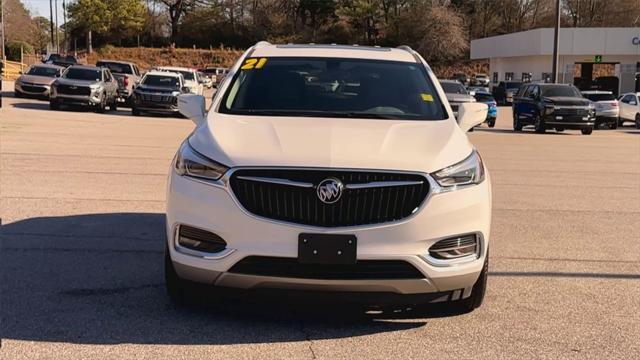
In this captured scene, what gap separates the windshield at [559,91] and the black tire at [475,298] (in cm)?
2320

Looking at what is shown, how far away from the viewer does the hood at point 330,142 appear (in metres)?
4.62

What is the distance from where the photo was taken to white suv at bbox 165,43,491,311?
451 cm

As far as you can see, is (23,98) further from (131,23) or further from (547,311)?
(131,23)

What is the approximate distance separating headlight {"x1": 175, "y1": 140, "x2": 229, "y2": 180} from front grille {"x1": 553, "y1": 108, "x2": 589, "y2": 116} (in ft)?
75.9

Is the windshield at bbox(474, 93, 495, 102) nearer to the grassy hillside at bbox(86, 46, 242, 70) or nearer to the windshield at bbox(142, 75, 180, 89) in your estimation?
the windshield at bbox(142, 75, 180, 89)

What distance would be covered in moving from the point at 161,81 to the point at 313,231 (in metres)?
26.2

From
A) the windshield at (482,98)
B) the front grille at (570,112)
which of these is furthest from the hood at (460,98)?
the front grille at (570,112)

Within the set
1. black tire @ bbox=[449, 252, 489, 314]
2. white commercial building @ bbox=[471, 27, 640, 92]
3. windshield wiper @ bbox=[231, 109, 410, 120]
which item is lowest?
black tire @ bbox=[449, 252, 489, 314]

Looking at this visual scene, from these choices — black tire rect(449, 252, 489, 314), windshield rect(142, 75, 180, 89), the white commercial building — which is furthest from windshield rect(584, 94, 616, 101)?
black tire rect(449, 252, 489, 314)

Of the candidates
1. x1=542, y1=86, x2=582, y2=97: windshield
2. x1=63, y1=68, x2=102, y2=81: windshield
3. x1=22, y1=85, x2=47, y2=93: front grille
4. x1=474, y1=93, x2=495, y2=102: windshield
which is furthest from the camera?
x1=22, y1=85, x2=47, y2=93: front grille

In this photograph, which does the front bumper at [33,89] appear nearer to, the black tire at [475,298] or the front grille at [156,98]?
the front grille at [156,98]

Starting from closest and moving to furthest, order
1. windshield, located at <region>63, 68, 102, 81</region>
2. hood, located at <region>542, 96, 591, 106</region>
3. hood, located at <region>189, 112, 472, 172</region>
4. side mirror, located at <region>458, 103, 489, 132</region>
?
hood, located at <region>189, 112, 472, 172</region>, side mirror, located at <region>458, 103, 489, 132</region>, hood, located at <region>542, 96, 591, 106</region>, windshield, located at <region>63, 68, 102, 81</region>

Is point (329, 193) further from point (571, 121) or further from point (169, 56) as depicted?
point (169, 56)

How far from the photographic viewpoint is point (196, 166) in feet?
15.8
